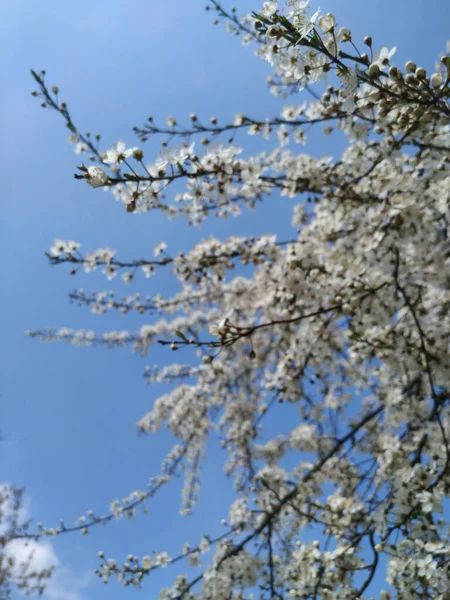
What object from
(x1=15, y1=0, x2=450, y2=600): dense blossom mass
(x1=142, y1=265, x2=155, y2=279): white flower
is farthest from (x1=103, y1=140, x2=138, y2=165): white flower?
(x1=142, y1=265, x2=155, y2=279): white flower

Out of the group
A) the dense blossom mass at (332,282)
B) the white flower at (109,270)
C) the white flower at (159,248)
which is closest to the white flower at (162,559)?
the dense blossom mass at (332,282)

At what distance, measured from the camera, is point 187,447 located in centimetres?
555

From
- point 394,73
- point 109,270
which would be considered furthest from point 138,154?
point 109,270

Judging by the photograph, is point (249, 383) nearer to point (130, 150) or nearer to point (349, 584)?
point (349, 584)

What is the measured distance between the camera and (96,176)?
1.33m

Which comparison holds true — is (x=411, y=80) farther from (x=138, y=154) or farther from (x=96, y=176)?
(x=96, y=176)

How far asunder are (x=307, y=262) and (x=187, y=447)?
3255mm

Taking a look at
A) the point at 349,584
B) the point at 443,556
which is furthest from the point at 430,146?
the point at 349,584

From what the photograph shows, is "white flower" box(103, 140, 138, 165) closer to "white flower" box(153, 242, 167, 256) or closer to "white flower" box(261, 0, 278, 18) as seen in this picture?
"white flower" box(261, 0, 278, 18)

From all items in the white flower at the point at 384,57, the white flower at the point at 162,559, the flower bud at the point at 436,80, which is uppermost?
the white flower at the point at 384,57

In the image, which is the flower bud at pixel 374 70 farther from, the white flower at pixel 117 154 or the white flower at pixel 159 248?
the white flower at pixel 159 248

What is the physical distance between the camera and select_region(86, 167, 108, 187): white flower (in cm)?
133

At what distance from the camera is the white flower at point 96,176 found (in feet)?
4.35

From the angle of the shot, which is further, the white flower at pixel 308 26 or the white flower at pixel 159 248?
the white flower at pixel 159 248
